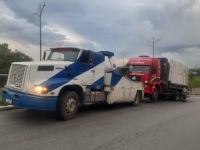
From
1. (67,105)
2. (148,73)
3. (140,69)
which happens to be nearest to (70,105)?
(67,105)

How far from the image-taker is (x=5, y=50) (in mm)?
66438

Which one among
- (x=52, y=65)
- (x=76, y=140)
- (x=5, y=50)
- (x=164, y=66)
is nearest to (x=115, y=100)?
(x=52, y=65)

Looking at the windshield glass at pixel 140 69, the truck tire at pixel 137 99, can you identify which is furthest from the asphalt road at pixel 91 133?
the windshield glass at pixel 140 69

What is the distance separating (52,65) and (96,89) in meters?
2.78

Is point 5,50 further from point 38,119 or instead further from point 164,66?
point 38,119

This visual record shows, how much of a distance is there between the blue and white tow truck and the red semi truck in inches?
207

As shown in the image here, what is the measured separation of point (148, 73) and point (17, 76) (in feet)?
32.9

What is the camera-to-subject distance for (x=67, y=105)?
23.8 ft

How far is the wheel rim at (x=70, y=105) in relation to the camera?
7.28 m

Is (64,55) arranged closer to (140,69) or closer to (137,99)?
(137,99)

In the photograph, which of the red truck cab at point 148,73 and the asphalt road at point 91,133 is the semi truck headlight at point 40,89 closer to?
the asphalt road at point 91,133

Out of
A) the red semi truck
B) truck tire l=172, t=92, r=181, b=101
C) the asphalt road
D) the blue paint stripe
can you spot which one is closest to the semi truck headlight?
the blue paint stripe

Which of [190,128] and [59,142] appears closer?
[59,142]

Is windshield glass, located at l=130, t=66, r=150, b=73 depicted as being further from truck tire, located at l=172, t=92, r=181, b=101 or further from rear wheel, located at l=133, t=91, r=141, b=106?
truck tire, located at l=172, t=92, r=181, b=101
